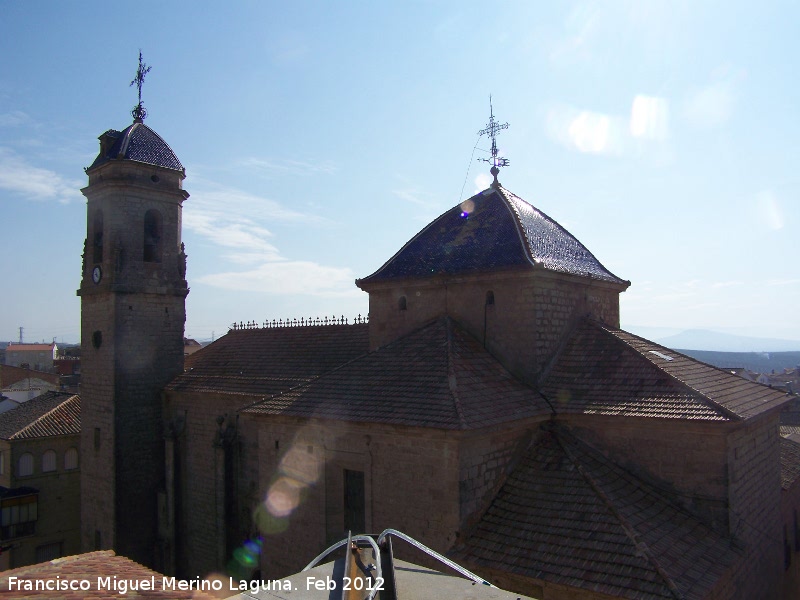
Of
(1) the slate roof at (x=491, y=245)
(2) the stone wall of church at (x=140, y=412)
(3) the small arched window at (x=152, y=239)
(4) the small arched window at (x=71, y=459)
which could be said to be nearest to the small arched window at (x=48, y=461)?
(4) the small arched window at (x=71, y=459)

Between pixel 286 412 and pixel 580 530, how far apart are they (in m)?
5.92

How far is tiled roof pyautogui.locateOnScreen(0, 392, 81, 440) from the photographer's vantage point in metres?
24.7

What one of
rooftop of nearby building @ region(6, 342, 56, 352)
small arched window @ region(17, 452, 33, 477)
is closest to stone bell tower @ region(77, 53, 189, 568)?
small arched window @ region(17, 452, 33, 477)

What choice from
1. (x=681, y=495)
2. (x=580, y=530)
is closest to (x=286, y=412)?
(x=580, y=530)

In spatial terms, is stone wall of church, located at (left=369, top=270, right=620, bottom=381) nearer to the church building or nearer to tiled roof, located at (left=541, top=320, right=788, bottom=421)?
the church building

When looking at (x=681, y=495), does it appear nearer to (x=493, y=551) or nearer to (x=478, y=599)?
(x=493, y=551)

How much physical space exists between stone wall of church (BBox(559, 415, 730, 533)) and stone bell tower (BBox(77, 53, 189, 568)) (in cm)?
1418

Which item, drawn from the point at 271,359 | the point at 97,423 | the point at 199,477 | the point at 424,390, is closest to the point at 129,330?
the point at 97,423

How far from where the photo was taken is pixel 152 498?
1936 cm

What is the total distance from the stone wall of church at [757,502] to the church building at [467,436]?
3.6 inches

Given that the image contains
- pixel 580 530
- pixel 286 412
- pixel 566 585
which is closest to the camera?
pixel 566 585

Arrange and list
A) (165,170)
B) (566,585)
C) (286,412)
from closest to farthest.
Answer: (566,585)
(286,412)
(165,170)

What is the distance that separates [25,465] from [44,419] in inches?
82.6

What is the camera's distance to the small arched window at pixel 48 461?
24.9 metres
